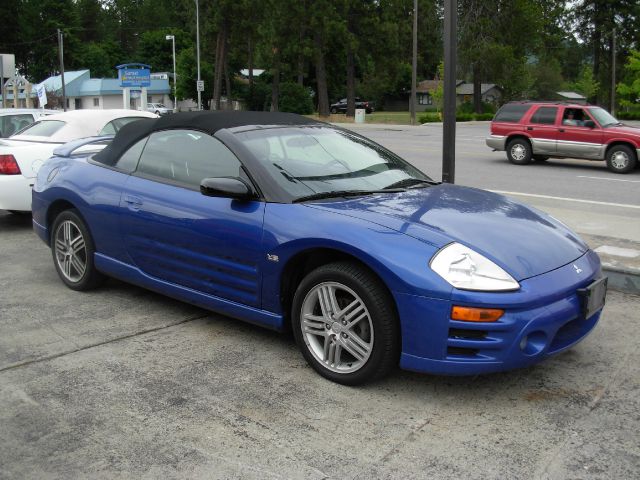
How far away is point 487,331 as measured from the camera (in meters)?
3.46

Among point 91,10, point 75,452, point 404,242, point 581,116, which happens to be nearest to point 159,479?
point 75,452

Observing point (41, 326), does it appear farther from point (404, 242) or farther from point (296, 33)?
point (296, 33)

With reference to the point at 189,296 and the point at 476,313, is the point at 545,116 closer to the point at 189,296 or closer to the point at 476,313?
the point at 189,296

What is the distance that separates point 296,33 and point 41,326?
52005 millimetres

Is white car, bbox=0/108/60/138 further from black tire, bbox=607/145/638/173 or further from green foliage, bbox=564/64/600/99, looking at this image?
green foliage, bbox=564/64/600/99

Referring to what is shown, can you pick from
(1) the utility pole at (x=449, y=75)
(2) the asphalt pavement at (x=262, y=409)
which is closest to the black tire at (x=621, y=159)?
(1) the utility pole at (x=449, y=75)

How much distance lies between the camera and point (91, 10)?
4545 inches

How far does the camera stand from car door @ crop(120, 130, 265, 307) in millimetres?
4277

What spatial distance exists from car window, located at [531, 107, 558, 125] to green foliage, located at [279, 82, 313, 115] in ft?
148

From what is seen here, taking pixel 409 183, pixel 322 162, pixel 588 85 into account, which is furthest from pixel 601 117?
pixel 588 85

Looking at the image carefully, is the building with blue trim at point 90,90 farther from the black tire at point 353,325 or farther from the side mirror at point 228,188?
the black tire at point 353,325

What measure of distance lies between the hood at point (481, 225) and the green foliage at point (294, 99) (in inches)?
2292

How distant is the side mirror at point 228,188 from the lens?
13.8 ft

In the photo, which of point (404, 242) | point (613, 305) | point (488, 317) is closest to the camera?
point (488, 317)
